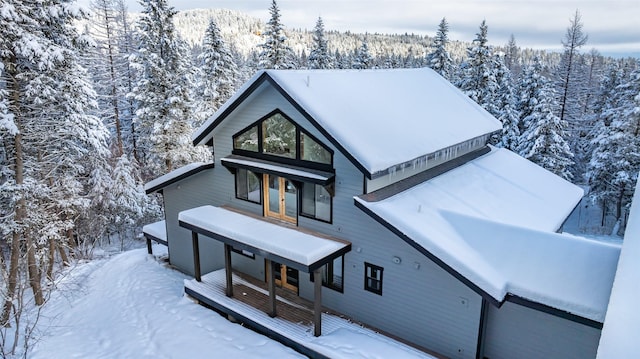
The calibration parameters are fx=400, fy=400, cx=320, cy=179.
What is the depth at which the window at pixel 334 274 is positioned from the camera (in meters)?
10.7

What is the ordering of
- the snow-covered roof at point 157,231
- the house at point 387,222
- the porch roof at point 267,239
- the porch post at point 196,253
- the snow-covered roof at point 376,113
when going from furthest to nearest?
the snow-covered roof at point 157,231
the porch post at point 196,253
the snow-covered roof at point 376,113
the porch roof at point 267,239
the house at point 387,222

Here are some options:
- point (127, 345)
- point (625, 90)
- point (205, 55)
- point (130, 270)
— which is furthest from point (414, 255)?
point (625, 90)

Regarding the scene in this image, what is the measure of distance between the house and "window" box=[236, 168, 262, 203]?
4 cm

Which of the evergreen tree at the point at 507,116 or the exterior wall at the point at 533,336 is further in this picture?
the evergreen tree at the point at 507,116

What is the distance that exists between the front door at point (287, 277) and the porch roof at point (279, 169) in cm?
296

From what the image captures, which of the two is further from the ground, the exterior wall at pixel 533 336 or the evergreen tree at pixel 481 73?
Answer: the evergreen tree at pixel 481 73

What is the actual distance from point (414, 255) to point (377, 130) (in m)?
3.56

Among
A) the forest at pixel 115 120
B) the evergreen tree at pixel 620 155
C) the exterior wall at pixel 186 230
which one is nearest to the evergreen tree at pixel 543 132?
the forest at pixel 115 120

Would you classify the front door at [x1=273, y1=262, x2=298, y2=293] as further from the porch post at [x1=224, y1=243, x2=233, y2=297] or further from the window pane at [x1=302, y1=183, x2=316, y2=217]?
the window pane at [x1=302, y1=183, x2=316, y2=217]

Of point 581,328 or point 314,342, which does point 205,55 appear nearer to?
point 314,342

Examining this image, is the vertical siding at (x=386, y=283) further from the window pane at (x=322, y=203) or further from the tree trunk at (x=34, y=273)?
the tree trunk at (x=34, y=273)

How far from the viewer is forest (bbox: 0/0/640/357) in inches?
452

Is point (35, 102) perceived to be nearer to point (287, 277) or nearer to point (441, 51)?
point (287, 277)

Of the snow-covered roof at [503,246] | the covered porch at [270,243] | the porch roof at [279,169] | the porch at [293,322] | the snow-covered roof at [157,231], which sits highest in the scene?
the porch roof at [279,169]
